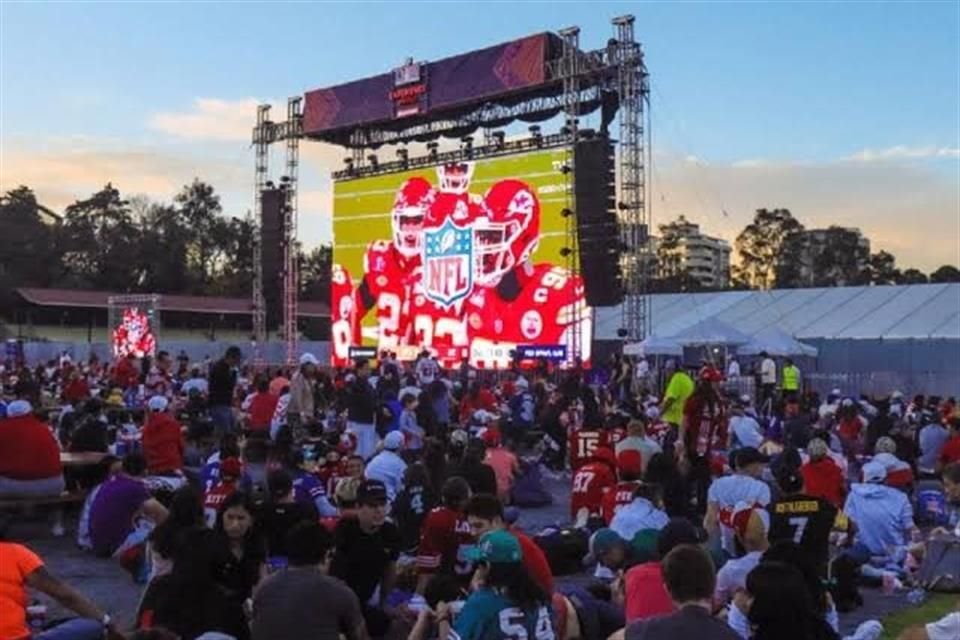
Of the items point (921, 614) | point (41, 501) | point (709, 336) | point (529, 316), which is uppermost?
point (529, 316)

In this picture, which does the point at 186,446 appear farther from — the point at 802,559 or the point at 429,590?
the point at 802,559

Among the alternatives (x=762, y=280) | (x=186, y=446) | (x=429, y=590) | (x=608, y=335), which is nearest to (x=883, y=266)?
(x=762, y=280)

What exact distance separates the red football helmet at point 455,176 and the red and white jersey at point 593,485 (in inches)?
770

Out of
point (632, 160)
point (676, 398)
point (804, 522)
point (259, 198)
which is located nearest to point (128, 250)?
point (259, 198)

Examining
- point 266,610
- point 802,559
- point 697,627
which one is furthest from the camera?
point 802,559

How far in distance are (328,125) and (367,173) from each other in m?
2.31

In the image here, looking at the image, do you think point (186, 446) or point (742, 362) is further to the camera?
point (742, 362)

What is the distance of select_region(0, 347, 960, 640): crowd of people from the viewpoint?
474cm

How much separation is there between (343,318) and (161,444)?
21.6 m

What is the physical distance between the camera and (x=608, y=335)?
32.8 metres

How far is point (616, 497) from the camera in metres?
8.69

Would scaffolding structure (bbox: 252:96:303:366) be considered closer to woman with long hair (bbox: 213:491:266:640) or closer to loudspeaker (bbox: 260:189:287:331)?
loudspeaker (bbox: 260:189:287:331)

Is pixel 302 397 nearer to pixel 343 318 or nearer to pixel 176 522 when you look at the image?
pixel 176 522

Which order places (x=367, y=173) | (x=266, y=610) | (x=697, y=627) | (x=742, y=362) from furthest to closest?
(x=367, y=173) < (x=742, y=362) < (x=266, y=610) < (x=697, y=627)
